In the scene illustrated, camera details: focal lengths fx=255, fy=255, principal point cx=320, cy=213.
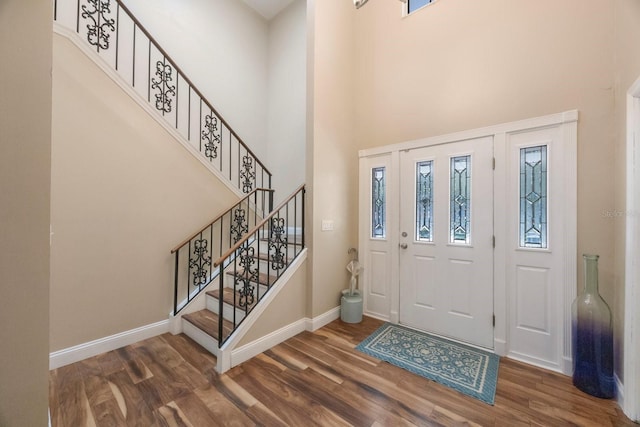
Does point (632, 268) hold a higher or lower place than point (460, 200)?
lower

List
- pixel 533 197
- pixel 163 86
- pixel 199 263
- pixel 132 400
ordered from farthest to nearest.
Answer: pixel 163 86 → pixel 199 263 → pixel 533 197 → pixel 132 400

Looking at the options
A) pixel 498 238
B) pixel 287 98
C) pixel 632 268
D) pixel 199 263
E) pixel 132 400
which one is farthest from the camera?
pixel 287 98

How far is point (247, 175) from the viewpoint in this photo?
4.10 metres

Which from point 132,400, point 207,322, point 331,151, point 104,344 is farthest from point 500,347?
point 104,344

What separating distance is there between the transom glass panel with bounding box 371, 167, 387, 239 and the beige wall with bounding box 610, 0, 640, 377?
77.2 inches

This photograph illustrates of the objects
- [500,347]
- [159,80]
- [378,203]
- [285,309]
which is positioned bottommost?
[500,347]

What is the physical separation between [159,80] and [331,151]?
2.67 meters

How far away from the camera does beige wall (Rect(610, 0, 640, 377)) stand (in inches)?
68.9

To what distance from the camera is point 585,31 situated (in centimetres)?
212

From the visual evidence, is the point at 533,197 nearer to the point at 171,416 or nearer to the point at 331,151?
the point at 331,151

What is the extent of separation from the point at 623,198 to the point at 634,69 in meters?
0.87

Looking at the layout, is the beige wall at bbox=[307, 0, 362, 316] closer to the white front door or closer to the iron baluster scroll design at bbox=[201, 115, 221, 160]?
the white front door

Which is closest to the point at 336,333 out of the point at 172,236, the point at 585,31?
the point at 172,236

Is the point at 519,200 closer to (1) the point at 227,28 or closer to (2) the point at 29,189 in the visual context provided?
(2) the point at 29,189
